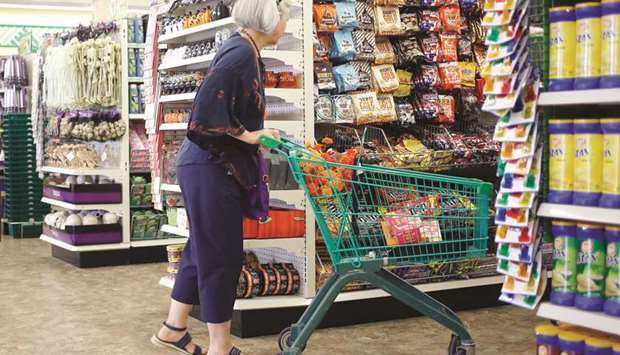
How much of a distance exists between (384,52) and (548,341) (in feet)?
9.39

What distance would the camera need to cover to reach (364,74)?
5.09 m

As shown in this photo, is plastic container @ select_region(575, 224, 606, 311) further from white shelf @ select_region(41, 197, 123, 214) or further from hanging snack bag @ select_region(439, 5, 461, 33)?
A: white shelf @ select_region(41, 197, 123, 214)

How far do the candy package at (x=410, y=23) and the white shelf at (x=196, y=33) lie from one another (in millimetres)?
1140

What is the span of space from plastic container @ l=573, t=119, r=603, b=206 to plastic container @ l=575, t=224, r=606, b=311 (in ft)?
0.28

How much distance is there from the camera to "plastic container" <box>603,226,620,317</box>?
2428 millimetres

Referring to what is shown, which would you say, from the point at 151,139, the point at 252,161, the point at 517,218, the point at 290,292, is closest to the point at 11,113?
the point at 151,139

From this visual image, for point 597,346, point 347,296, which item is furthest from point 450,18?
point 597,346

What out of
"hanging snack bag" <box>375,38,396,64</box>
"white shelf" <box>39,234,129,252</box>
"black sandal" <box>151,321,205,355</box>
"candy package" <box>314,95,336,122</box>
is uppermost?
"hanging snack bag" <box>375,38,396,64</box>

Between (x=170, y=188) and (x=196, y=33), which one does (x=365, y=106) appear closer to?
(x=196, y=33)

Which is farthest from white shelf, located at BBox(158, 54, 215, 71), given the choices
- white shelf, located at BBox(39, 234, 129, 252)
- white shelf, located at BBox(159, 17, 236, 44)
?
white shelf, located at BBox(39, 234, 129, 252)

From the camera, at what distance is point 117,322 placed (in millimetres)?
5238

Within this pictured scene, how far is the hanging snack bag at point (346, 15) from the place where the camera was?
16.4 ft

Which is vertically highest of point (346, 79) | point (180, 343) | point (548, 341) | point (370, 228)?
point (346, 79)

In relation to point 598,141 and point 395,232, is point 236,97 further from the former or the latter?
point 598,141
